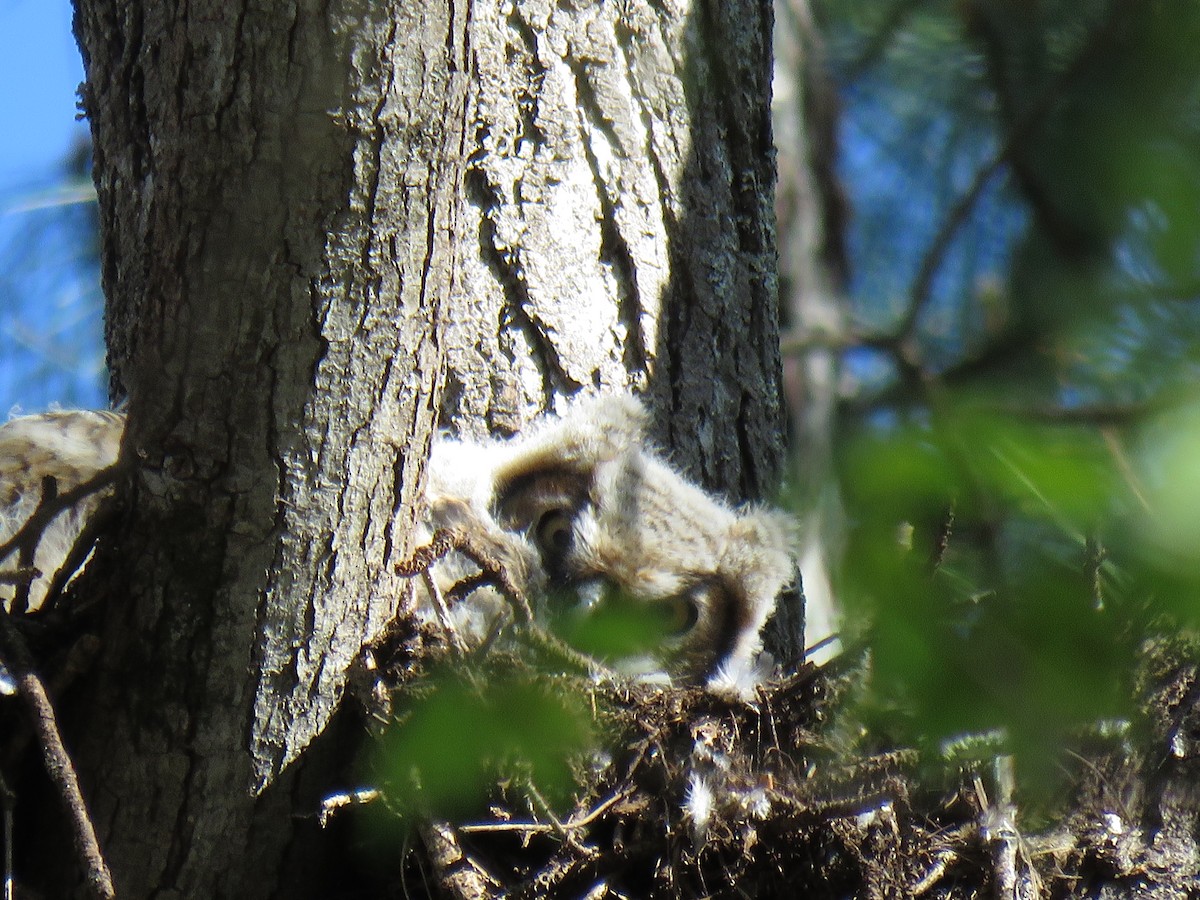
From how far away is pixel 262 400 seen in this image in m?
1.32

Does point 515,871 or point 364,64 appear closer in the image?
point 364,64

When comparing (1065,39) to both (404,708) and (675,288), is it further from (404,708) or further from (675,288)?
(404,708)

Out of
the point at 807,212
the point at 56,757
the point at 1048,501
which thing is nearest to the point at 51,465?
the point at 56,757

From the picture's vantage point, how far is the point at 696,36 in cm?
248

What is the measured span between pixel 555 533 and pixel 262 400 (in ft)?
2.74

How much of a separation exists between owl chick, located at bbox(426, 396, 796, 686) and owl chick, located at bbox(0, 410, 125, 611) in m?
0.54

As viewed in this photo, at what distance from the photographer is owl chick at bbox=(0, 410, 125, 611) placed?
6.32 ft

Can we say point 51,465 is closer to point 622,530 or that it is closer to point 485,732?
point 622,530

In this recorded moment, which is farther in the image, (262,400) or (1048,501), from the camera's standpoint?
(262,400)

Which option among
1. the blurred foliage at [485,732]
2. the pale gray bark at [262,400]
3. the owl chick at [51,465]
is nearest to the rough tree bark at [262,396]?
the pale gray bark at [262,400]

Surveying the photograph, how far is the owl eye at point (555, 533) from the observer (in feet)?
6.74

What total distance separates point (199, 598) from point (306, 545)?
5.5 inches

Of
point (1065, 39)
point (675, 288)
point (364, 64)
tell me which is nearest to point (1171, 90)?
point (675, 288)

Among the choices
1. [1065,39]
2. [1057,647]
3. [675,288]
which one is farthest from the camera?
[1065,39]
